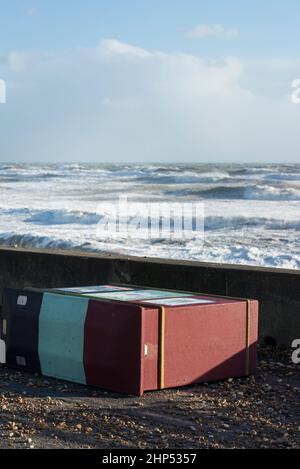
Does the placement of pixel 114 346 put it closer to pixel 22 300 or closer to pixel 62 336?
pixel 62 336

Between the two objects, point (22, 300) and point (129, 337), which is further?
point (22, 300)

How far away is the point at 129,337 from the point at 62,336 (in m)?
0.74

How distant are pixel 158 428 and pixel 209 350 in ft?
4.78

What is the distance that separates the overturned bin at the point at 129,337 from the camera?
7.09 meters

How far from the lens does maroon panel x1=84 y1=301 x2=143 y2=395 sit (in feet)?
23.0

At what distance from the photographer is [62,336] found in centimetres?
752

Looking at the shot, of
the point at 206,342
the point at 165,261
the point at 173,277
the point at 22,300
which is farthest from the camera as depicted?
the point at 165,261

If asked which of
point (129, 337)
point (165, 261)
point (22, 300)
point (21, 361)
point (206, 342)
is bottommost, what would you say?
point (21, 361)

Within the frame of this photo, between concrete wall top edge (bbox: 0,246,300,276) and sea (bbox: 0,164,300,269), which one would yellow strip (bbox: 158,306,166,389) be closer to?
concrete wall top edge (bbox: 0,246,300,276)

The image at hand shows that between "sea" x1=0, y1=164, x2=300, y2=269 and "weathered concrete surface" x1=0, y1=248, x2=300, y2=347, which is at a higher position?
"weathered concrete surface" x1=0, y1=248, x2=300, y2=347

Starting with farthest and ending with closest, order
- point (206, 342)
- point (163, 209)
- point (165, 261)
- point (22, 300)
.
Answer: point (163, 209), point (165, 261), point (22, 300), point (206, 342)

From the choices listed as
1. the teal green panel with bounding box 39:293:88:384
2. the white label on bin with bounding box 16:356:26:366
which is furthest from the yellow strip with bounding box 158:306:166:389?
the white label on bin with bounding box 16:356:26:366

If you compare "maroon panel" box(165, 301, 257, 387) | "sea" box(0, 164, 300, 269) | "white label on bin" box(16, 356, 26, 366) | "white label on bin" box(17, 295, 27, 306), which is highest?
"white label on bin" box(17, 295, 27, 306)

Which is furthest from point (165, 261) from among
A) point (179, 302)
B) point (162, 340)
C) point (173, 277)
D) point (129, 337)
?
point (129, 337)
